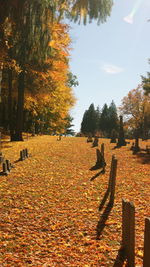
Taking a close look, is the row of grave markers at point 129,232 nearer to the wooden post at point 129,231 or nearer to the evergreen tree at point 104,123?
the wooden post at point 129,231

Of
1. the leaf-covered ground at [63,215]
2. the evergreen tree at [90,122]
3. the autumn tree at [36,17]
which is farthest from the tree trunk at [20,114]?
the evergreen tree at [90,122]

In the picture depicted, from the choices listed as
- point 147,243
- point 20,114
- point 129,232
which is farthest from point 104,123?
point 147,243

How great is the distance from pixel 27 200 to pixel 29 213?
0.94 meters

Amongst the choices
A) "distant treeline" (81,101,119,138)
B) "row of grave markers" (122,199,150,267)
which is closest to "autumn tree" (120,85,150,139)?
"distant treeline" (81,101,119,138)

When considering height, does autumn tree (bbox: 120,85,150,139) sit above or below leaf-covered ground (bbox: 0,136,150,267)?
above

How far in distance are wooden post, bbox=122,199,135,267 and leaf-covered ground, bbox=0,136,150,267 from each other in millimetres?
262

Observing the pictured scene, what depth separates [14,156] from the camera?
1371cm

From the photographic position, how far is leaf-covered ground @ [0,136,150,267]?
14.9ft

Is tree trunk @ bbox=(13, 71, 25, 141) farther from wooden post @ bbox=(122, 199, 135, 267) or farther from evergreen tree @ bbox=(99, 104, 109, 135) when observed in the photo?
evergreen tree @ bbox=(99, 104, 109, 135)

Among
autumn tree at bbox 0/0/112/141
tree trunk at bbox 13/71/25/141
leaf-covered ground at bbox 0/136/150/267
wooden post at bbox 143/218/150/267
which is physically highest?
autumn tree at bbox 0/0/112/141

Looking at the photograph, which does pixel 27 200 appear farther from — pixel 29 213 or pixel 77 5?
pixel 77 5

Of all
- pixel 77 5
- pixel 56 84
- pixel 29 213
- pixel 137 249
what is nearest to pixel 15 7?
pixel 77 5

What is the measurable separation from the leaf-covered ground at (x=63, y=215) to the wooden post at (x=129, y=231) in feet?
0.86

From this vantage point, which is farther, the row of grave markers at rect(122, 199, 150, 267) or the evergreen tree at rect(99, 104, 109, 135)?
the evergreen tree at rect(99, 104, 109, 135)
